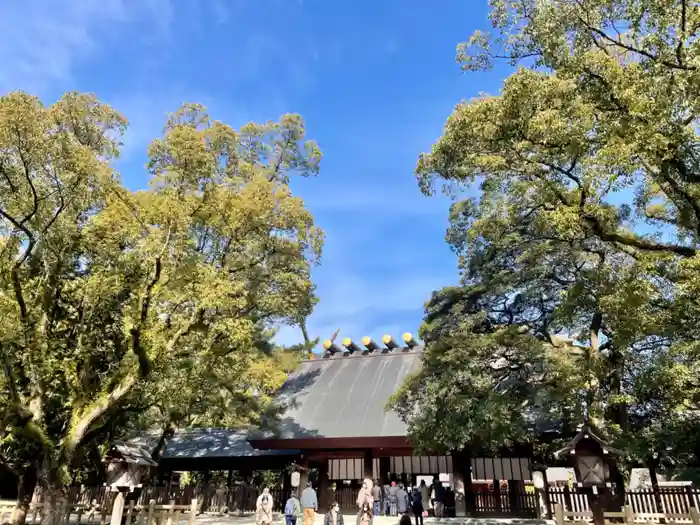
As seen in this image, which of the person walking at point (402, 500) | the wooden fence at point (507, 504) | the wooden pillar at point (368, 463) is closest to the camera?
the person walking at point (402, 500)

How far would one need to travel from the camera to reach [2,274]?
38.2 feet

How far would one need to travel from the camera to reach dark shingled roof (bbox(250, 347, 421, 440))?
1678 centimetres

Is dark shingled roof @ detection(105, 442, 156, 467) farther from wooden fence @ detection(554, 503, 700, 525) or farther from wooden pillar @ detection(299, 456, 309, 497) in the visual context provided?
wooden fence @ detection(554, 503, 700, 525)

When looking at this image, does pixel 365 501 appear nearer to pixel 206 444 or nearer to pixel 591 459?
pixel 591 459

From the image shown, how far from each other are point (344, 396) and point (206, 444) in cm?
601

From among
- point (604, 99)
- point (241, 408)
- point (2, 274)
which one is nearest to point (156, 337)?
point (2, 274)

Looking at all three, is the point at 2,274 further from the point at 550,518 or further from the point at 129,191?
the point at 550,518

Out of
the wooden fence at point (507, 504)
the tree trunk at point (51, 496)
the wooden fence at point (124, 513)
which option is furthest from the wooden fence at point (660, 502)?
the tree trunk at point (51, 496)

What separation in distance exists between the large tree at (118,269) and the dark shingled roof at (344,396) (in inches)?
135

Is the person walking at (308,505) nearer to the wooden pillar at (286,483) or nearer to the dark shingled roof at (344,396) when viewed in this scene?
the dark shingled roof at (344,396)

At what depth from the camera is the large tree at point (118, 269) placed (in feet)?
36.1

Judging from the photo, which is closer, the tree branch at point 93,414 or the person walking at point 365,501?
the person walking at point 365,501

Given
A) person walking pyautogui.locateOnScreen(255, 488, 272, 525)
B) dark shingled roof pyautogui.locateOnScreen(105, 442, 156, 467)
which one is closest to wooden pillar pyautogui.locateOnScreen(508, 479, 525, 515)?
person walking pyautogui.locateOnScreen(255, 488, 272, 525)

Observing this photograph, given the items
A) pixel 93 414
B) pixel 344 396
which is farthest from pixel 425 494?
pixel 93 414
